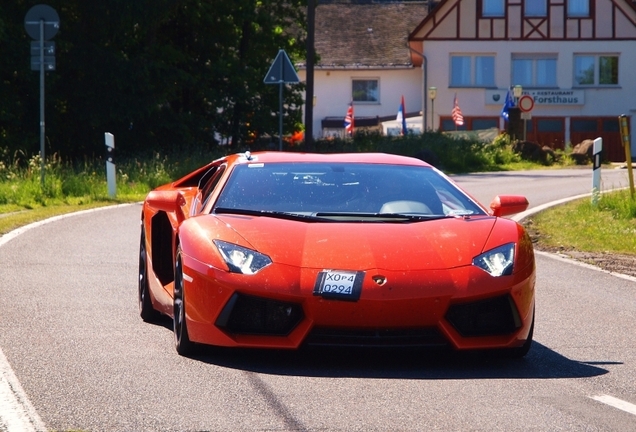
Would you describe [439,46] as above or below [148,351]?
above

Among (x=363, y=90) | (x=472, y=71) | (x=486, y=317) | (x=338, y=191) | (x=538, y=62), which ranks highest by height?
(x=538, y=62)

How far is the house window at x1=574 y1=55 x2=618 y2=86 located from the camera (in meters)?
Answer: 60.6

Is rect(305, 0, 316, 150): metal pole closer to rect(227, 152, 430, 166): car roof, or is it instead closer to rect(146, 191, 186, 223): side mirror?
rect(227, 152, 430, 166): car roof

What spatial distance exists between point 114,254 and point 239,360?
5712 mm

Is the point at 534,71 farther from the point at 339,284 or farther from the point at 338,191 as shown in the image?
the point at 339,284

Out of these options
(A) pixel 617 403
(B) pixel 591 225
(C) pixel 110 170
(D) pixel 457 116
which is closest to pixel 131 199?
(C) pixel 110 170

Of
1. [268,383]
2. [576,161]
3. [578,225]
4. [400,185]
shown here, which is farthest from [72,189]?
[576,161]

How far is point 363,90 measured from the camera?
68438 mm

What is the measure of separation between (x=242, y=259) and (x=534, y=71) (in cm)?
5588

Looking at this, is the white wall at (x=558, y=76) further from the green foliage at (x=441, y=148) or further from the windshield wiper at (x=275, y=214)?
the windshield wiper at (x=275, y=214)

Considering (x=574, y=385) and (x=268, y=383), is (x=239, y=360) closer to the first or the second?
(x=268, y=383)

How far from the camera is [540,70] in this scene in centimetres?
6072

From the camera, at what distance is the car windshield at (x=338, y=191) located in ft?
23.6

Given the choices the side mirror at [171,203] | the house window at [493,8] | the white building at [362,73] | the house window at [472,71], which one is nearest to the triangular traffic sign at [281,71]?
the side mirror at [171,203]
